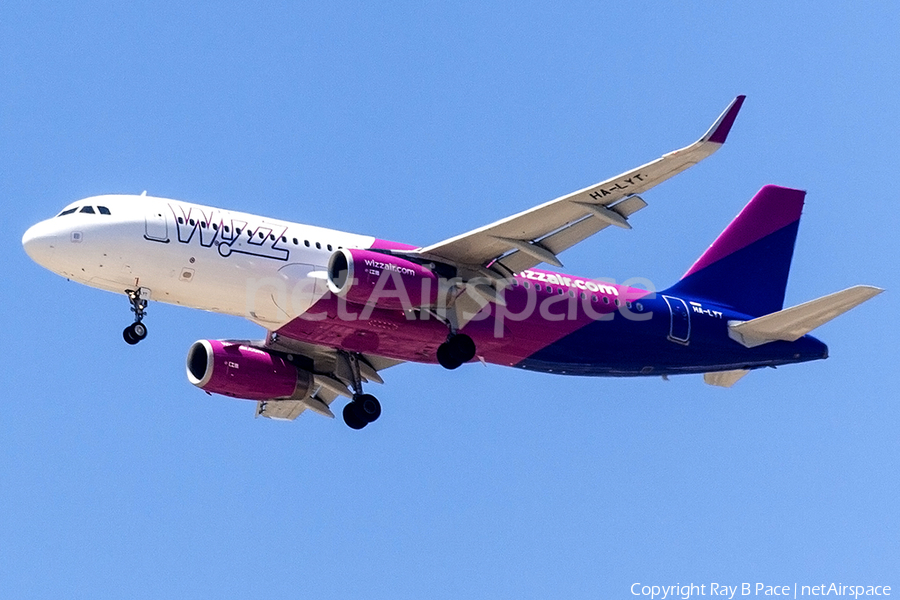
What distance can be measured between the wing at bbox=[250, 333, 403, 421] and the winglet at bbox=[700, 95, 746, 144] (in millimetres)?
13470

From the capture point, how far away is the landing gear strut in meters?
33.4

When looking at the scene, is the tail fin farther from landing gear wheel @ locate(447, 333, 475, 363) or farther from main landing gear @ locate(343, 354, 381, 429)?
main landing gear @ locate(343, 354, 381, 429)

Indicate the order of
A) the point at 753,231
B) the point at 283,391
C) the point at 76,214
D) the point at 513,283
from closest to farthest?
the point at 76,214 → the point at 513,283 → the point at 283,391 → the point at 753,231

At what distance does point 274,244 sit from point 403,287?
3.40 m

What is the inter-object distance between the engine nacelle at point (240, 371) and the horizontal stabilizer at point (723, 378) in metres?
12.0

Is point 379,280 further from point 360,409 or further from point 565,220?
point 360,409

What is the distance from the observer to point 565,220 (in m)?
33.3

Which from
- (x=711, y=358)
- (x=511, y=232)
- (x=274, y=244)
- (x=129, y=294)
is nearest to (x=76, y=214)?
(x=129, y=294)

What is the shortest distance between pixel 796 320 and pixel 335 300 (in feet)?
42.0

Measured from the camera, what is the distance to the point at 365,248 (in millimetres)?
34906

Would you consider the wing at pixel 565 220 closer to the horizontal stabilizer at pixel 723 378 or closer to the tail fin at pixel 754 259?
the tail fin at pixel 754 259

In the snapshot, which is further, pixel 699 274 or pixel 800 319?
pixel 699 274

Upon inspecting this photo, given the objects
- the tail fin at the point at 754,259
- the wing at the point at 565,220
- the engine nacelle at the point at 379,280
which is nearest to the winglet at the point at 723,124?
the wing at the point at 565,220

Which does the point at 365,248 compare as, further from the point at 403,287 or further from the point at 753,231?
the point at 753,231
